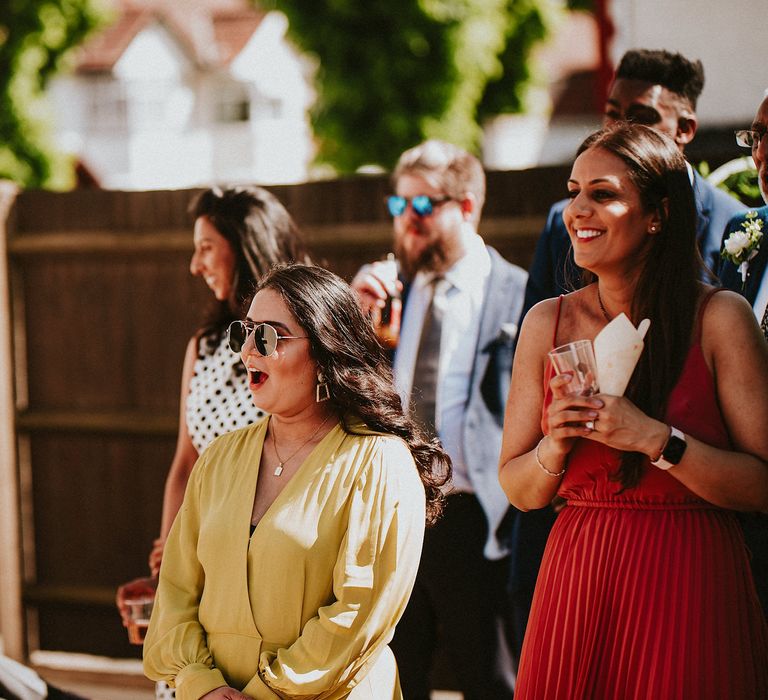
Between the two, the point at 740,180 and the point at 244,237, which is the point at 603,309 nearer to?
the point at 740,180

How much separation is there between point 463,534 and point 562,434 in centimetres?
158

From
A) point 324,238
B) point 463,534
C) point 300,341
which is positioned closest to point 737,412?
point 300,341

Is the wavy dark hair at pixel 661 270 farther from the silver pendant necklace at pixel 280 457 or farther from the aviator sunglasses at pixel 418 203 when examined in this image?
the aviator sunglasses at pixel 418 203

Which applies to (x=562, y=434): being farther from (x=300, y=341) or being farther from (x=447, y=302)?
(x=447, y=302)

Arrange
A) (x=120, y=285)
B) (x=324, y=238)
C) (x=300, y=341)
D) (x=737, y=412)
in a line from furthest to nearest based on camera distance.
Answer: (x=120, y=285) < (x=324, y=238) < (x=300, y=341) < (x=737, y=412)

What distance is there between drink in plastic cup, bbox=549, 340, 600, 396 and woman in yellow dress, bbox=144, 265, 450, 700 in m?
0.60

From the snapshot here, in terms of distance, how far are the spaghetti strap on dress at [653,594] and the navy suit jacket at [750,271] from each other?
0.53 meters

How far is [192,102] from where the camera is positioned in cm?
3100

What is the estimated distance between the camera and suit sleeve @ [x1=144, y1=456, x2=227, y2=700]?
2.50 m

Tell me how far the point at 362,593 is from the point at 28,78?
19706mm

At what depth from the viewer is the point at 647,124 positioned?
3.15 meters

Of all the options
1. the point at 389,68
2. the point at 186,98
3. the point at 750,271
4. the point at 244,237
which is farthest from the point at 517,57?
the point at 750,271

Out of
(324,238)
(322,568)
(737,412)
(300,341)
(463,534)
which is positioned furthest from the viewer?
(324,238)

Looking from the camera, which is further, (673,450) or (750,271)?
(750,271)
